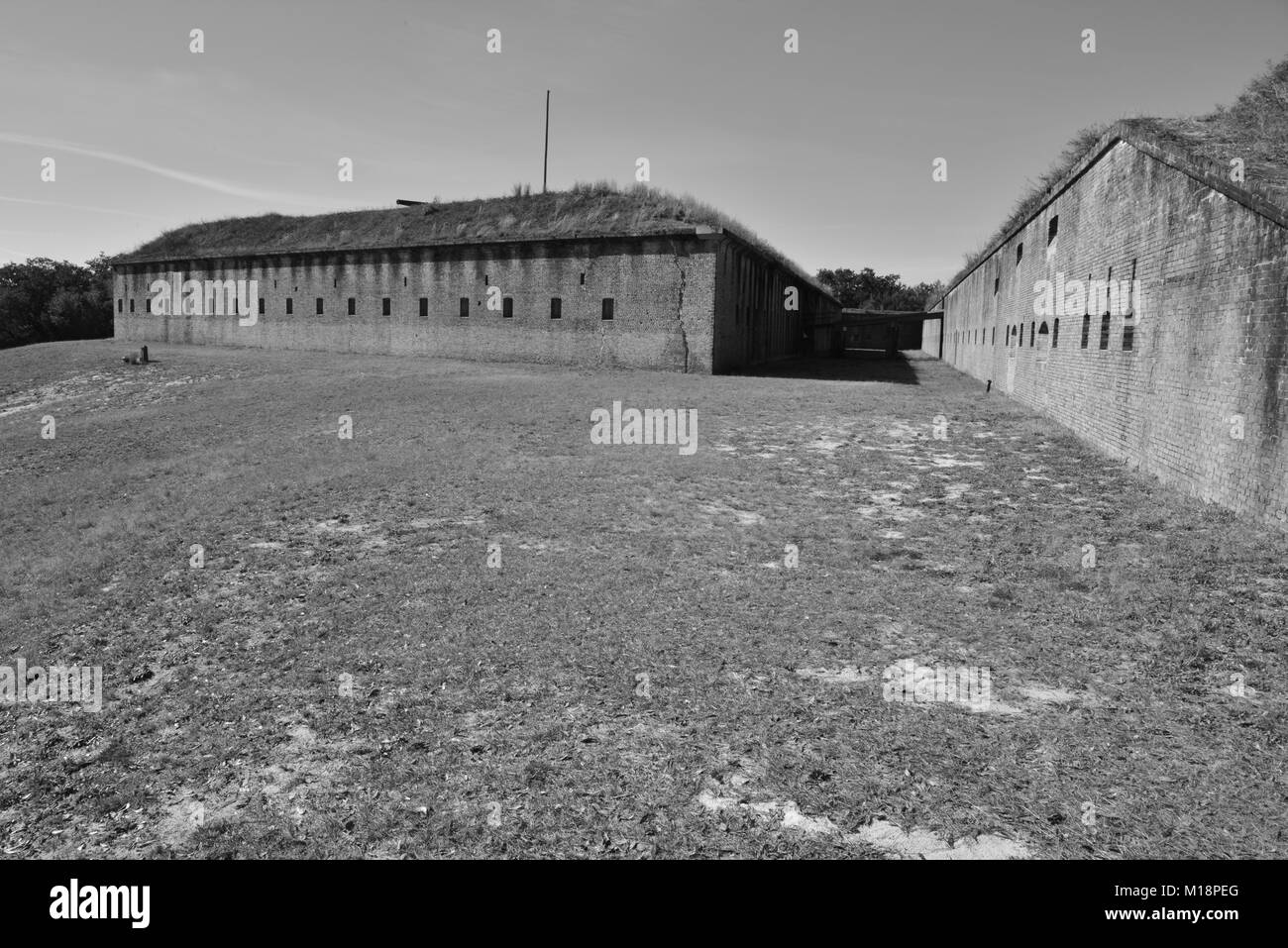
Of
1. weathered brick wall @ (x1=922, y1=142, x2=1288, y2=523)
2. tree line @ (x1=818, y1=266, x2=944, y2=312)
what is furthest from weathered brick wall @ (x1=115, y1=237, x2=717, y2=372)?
tree line @ (x1=818, y1=266, x2=944, y2=312)

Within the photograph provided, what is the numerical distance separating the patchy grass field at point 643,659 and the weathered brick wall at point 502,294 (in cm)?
1667

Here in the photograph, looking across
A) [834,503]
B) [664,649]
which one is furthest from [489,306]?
[664,649]

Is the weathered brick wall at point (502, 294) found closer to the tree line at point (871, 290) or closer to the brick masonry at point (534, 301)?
the brick masonry at point (534, 301)

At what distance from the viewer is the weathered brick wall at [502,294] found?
2791 centimetres

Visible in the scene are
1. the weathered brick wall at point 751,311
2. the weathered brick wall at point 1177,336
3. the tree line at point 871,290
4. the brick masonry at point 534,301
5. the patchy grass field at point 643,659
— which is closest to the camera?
the patchy grass field at point 643,659

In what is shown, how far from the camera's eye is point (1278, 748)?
4094mm

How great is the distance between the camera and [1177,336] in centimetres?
941

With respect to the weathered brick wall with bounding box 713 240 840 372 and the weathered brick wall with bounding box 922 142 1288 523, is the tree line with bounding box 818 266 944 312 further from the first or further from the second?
the weathered brick wall with bounding box 922 142 1288 523

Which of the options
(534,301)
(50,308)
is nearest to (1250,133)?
(534,301)

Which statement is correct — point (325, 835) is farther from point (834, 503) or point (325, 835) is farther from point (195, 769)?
point (834, 503)

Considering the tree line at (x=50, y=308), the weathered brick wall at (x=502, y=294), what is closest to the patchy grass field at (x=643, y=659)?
the weathered brick wall at (x=502, y=294)

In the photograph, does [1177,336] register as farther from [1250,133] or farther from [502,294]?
[502,294]

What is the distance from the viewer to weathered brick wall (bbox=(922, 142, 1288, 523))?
7.36m
